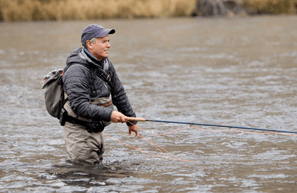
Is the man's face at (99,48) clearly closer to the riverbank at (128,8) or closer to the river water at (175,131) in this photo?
the river water at (175,131)

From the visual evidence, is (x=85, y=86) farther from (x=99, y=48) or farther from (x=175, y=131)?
(x=175, y=131)

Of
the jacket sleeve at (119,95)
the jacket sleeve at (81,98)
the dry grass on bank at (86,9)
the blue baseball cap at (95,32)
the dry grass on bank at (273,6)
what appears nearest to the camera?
the jacket sleeve at (81,98)

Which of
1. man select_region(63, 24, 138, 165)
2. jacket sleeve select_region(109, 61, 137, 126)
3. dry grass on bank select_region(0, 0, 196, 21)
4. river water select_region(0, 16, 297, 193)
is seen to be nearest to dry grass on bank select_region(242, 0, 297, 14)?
dry grass on bank select_region(0, 0, 196, 21)

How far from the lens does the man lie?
15.3 feet

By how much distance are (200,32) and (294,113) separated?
17.9 meters

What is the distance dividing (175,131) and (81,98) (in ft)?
8.55

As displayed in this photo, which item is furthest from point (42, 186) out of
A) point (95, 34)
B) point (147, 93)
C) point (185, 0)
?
point (185, 0)

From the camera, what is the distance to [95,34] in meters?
4.81

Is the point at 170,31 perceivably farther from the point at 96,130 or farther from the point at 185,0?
the point at 96,130

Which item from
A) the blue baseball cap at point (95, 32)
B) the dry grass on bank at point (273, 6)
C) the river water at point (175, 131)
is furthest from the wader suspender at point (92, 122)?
the dry grass on bank at point (273, 6)

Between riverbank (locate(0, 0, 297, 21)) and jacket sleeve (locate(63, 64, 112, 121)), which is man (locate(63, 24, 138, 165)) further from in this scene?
riverbank (locate(0, 0, 297, 21))

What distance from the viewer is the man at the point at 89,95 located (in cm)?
467

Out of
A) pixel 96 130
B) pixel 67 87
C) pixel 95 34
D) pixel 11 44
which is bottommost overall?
pixel 11 44

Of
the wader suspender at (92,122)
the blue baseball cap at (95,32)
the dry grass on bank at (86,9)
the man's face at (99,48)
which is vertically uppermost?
the blue baseball cap at (95,32)
